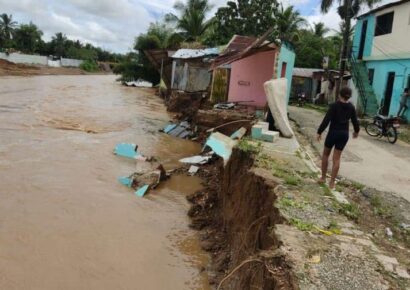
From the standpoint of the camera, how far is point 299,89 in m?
32.8

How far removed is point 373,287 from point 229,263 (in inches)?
107

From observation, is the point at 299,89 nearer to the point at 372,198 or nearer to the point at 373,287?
the point at 372,198

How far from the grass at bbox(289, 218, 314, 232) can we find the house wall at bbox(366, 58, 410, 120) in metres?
15.5

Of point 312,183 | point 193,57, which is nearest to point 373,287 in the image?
point 312,183

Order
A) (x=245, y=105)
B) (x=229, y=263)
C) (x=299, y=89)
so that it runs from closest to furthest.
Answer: (x=229, y=263) → (x=245, y=105) → (x=299, y=89)

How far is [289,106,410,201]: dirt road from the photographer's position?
7.96 m

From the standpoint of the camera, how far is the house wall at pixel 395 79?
61.4 ft

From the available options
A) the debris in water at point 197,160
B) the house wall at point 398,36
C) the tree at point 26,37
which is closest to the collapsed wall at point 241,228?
the debris in water at point 197,160

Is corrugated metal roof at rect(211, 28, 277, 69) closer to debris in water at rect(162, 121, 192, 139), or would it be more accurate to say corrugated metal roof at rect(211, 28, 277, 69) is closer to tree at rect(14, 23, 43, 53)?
debris in water at rect(162, 121, 192, 139)

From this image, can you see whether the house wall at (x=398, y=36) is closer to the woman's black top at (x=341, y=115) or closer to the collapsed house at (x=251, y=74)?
the collapsed house at (x=251, y=74)

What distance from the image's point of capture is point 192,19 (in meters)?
34.7


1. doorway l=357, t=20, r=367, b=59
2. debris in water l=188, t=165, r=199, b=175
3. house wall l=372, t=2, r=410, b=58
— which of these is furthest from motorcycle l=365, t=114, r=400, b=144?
doorway l=357, t=20, r=367, b=59

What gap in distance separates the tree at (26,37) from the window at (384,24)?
5990cm

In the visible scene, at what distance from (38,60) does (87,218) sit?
58.3m
